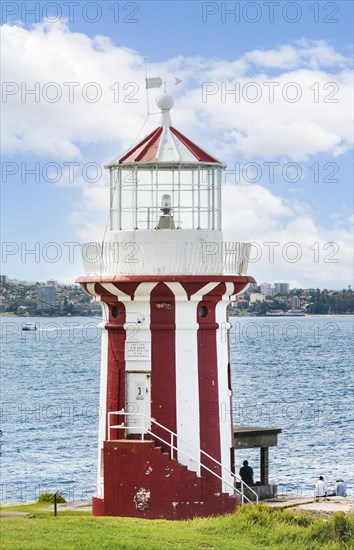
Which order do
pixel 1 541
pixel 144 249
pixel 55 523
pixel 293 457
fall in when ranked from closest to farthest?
pixel 1 541
pixel 55 523
pixel 144 249
pixel 293 457

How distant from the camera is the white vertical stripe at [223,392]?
19.0 m

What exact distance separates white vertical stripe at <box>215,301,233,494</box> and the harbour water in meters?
15.9

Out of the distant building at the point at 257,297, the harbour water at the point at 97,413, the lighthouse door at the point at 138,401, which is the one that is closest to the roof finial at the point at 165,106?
the lighthouse door at the point at 138,401

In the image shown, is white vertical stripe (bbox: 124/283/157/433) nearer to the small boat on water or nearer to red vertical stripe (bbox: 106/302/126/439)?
red vertical stripe (bbox: 106/302/126/439)

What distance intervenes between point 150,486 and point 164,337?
223cm

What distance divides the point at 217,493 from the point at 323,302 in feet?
329

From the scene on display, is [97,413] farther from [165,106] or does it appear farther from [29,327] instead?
[29,327]

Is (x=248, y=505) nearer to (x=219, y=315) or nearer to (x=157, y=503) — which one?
(x=157, y=503)

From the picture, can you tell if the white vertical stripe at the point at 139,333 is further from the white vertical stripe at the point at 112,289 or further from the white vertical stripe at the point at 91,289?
the white vertical stripe at the point at 91,289

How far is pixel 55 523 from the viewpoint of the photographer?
16.2m

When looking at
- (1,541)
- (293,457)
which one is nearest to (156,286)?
(1,541)

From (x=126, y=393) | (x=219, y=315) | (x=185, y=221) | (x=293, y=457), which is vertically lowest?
(x=293, y=457)

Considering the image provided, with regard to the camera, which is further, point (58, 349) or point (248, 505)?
point (58, 349)

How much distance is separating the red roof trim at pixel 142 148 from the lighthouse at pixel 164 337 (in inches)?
1.1
